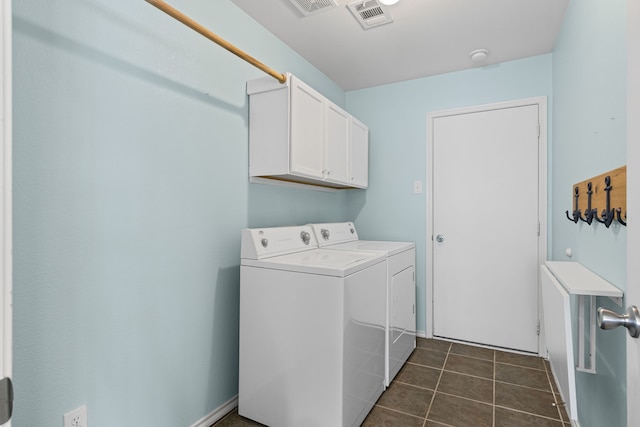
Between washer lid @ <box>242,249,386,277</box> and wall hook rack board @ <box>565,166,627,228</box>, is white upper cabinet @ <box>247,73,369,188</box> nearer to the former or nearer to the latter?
washer lid @ <box>242,249,386,277</box>

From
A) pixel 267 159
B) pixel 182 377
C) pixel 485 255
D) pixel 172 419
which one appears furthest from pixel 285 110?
pixel 485 255

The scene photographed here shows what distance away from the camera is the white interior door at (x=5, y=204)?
540 mm

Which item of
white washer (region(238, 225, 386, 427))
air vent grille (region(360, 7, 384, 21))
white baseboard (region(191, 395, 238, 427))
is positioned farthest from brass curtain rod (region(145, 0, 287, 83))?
white baseboard (region(191, 395, 238, 427))

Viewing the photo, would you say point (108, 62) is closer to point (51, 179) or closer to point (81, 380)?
point (51, 179)

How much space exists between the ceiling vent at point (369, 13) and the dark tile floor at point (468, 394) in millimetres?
2406

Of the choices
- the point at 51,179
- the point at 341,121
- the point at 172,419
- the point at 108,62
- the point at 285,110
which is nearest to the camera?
the point at 51,179

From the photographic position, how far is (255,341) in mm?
1786

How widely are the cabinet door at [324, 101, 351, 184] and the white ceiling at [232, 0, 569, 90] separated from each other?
1.59 feet

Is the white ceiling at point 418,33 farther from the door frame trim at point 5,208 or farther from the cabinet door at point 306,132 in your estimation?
the door frame trim at point 5,208

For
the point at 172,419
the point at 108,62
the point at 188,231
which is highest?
the point at 108,62

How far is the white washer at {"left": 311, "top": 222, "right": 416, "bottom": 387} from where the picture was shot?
2.15m

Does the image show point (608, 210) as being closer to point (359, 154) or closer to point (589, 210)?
point (589, 210)

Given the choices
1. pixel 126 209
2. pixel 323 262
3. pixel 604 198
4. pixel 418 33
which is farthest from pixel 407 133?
pixel 126 209

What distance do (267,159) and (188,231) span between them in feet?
2.17
